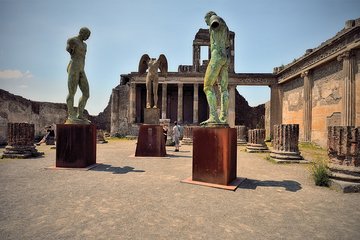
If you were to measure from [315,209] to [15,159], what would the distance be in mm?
8637

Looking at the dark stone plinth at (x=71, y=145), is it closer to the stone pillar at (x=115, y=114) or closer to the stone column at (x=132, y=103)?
the stone column at (x=132, y=103)

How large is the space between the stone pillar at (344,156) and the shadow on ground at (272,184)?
73 cm

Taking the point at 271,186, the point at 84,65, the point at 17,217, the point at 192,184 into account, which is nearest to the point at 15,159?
the point at 84,65

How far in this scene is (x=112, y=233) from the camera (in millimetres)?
2342

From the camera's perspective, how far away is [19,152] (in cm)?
797

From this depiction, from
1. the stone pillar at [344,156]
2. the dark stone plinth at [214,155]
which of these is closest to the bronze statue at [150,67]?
the dark stone plinth at [214,155]

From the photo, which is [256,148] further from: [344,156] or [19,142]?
[19,142]

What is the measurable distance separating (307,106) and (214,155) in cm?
1304

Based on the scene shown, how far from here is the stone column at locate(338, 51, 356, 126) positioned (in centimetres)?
1100

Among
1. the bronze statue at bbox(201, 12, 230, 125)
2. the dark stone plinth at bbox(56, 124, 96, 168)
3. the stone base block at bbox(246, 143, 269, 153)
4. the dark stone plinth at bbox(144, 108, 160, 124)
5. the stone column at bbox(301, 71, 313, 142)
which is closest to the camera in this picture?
the bronze statue at bbox(201, 12, 230, 125)

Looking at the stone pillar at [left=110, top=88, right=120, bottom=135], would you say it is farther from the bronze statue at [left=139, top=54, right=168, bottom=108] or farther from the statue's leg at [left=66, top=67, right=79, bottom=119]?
the statue's leg at [left=66, top=67, right=79, bottom=119]

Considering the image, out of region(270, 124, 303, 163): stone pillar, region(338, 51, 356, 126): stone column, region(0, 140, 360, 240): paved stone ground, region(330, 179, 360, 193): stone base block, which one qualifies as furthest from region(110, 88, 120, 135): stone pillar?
region(330, 179, 360, 193): stone base block

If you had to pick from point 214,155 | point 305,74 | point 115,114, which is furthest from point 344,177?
point 115,114

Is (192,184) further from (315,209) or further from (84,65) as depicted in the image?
(84,65)
